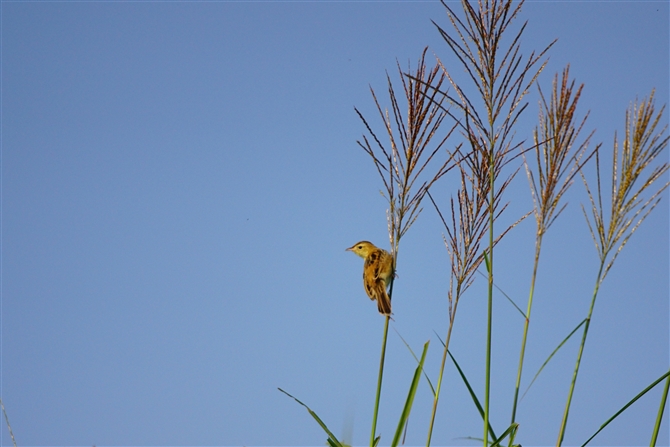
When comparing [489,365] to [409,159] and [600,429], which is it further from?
[409,159]

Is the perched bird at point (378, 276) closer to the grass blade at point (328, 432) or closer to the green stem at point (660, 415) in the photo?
the grass blade at point (328, 432)

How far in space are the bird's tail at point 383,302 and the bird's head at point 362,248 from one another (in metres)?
1.73

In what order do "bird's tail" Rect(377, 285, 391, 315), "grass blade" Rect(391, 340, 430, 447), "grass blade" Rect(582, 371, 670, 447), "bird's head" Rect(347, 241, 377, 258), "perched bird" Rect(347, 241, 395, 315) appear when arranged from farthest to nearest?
1. "bird's head" Rect(347, 241, 377, 258)
2. "perched bird" Rect(347, 241, 395, 315)
3. "bird's tail" Rect(377, 285, 391, 315)
4. "grass blade" Rect(582, 371, 670, 447)
5. "grass blade" Rect(391, 340, 430, 447)

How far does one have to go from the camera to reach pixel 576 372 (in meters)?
3.45

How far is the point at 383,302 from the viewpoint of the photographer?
358 centimetres

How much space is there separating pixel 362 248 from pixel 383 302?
7.17ft

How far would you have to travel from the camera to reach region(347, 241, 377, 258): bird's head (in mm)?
5598

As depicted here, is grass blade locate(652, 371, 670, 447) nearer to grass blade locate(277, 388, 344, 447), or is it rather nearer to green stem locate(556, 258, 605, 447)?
green stem locate(556, 258, 605, 447)

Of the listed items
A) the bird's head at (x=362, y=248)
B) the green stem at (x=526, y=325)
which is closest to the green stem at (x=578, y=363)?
the green stem at (x=526, y=325)

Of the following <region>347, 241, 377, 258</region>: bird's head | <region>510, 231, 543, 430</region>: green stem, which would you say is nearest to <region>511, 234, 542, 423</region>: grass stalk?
<region>510, 231, 543, 430</region>: green stem

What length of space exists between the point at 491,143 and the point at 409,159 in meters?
0.35

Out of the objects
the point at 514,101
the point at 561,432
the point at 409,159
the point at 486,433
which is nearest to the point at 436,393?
the point at 486,433

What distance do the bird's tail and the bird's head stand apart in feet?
5.69

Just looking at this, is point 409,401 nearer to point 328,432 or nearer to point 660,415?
point 328,432
